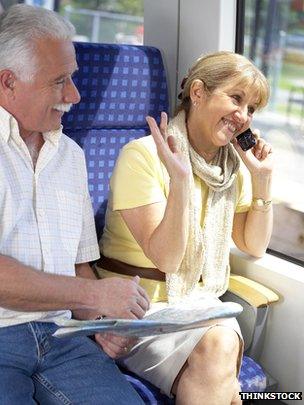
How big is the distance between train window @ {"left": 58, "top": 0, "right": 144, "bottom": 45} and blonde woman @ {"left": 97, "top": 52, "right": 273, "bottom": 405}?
1175cm

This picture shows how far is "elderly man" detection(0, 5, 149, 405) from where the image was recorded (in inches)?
74.7

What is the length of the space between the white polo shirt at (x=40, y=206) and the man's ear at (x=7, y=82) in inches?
2.0

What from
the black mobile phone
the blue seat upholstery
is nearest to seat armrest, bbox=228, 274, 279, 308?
the blue seat upholstery

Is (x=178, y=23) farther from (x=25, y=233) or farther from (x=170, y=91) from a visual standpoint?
(x=25, y=233)

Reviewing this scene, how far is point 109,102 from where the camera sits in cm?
273

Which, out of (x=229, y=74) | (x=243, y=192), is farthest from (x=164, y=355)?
(x=229, y=74)

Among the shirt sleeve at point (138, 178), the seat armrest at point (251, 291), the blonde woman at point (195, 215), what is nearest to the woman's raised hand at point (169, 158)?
the blonde woman at point (195, 215)

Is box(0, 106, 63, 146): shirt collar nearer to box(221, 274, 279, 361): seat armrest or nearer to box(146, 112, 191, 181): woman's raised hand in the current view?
box(146, 112, 191, 181): woman's raised hand

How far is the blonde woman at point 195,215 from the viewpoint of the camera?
2.20m

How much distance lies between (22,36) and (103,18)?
14164mm

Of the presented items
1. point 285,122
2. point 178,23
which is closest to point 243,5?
point 178,23

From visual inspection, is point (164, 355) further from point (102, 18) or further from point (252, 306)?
point (102, 18)

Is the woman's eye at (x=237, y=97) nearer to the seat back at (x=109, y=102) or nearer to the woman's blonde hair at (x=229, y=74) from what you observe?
the woman's blonde hair at (x=229, y=74)

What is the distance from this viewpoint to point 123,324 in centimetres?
175
